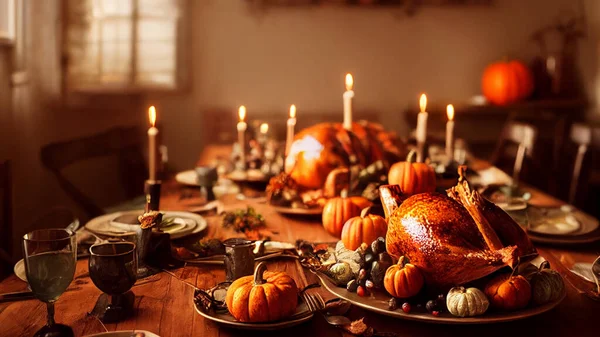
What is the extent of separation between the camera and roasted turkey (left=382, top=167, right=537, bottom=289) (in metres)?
1.10

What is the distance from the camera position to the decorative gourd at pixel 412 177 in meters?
1.91

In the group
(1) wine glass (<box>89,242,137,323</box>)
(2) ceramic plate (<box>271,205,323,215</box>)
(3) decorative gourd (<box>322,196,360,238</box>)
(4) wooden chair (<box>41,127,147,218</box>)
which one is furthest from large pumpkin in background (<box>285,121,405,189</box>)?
(1) wine glass (<box>89,242,137,323</box>)

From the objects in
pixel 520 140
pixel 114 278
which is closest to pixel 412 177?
pixel 114 278

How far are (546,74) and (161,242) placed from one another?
3904 millimetres

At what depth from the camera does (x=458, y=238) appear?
3.68 ft

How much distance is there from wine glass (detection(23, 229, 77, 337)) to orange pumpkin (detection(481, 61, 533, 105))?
3.89 meters

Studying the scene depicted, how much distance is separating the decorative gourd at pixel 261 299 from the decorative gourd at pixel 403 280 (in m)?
0.17

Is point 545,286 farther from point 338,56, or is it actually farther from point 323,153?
point 338,56

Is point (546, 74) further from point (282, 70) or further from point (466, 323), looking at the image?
point (466, 323)

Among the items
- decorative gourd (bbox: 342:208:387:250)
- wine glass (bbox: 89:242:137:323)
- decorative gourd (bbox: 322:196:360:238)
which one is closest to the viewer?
wine glass (bbox: 89:242:137:323)

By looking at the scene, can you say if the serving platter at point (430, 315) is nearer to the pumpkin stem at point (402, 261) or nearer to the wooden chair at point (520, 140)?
the pumpkin stem at point (402, 261)

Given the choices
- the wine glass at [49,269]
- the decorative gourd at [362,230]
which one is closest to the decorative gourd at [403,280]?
the decorative gourd at [362,230]

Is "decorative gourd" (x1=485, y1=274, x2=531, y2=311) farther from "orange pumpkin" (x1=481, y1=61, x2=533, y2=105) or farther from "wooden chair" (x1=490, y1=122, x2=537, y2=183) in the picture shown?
"orange pumpkin" (x1=481, y1=61, x2=533, y2=105)

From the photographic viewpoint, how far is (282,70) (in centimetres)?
470
